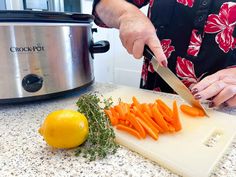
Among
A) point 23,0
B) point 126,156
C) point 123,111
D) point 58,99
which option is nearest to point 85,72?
point 58,99

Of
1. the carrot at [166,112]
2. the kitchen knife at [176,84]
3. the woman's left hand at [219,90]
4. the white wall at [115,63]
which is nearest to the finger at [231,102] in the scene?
the woman's left hand at [219,90]

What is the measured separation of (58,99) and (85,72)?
0.11 meters

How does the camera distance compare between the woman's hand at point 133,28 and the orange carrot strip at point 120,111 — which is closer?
the orange carrot strip at point 120,111

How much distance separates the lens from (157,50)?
0.62 metres

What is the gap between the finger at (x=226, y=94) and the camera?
610mm

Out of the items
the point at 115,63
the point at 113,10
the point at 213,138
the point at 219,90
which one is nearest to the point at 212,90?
the point at 219,90

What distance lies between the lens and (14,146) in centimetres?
44

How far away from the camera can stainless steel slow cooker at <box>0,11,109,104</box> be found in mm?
545

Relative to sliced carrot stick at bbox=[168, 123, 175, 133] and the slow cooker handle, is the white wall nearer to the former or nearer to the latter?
the slow cooker handle

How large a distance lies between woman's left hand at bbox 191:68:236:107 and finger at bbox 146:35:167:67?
0.11 metres

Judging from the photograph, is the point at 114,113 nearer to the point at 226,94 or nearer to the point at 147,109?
the point at 147,109

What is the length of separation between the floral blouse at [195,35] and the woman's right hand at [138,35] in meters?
0.16

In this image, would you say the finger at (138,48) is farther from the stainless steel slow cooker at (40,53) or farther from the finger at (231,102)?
the finger at (231,102)

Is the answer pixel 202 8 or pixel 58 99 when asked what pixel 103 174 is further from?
pixel 202 8
